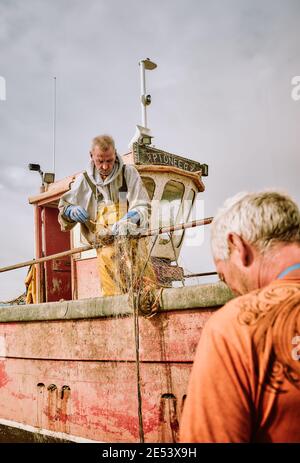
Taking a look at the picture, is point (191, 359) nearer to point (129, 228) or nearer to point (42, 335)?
point (129, 228)

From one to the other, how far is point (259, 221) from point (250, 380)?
47 cm

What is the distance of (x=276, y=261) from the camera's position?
1194 mm

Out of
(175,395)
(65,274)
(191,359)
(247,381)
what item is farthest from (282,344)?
(65,274)

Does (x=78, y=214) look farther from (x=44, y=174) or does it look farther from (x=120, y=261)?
(x=44, y=174)

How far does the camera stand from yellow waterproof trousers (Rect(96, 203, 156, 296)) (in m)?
3.48

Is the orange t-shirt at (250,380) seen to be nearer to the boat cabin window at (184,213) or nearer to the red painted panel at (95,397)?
the red painted panel at (95,397)

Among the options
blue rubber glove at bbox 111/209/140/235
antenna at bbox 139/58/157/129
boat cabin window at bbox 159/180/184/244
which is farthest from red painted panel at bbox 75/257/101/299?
antenna at bbox 139/58/157/129

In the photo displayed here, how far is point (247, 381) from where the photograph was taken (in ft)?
3.39

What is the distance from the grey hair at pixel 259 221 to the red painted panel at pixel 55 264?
6.11 m

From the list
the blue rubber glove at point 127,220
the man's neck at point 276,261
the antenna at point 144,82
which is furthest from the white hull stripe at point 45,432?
the antenna at point 144,82

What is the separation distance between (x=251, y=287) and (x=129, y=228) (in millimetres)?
2354

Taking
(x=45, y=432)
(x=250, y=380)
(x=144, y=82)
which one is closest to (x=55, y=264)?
(x=45, y=432)

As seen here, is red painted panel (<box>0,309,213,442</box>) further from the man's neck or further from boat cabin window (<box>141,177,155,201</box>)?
boat cabin window (<box>141,177,155,201</box>)
